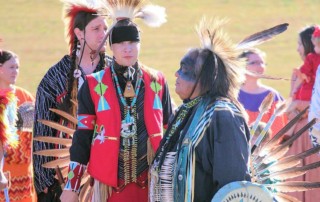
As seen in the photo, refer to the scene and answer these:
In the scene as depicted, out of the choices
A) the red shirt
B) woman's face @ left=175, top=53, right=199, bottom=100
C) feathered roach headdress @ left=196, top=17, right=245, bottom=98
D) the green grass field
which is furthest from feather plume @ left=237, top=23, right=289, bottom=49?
the green grass field

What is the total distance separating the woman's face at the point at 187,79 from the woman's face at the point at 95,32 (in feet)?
5.36

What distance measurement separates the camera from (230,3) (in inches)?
1003

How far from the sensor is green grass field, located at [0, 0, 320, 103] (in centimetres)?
1880

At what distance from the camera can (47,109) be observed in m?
6.08

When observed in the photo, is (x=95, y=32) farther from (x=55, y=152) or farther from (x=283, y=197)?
(x=283, y=197)

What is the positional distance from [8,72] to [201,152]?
3645mm

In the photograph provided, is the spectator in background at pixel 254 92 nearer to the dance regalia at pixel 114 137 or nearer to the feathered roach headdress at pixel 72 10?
the feathered roach headdress at pixel 72 10

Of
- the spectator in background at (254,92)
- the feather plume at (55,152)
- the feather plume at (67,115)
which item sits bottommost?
the feather plume at (55,152)

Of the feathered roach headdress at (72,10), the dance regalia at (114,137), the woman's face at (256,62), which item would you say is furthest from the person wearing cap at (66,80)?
the woman's face at (256,62)

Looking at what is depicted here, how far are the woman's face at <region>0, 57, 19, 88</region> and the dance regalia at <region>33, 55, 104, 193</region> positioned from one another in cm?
162

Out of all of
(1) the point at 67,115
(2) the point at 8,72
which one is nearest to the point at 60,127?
(1) the point at 67,115

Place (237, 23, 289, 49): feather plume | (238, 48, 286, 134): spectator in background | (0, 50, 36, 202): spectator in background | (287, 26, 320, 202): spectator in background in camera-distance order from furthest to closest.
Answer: (238, 48, 286, 134): spectator in background < (287, 26, 320, 202): spectator in background < (0, 50, 36, 202): spectator in background < (237, 23, 289, 49): feather plume

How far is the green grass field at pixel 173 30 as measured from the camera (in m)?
18.8

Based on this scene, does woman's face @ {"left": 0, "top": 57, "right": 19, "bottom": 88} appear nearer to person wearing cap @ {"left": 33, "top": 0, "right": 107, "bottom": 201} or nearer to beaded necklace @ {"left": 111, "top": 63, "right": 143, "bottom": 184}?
person wearing cap @ {"left": 33, "top": 0, "right": 107, "bottom": 201}
